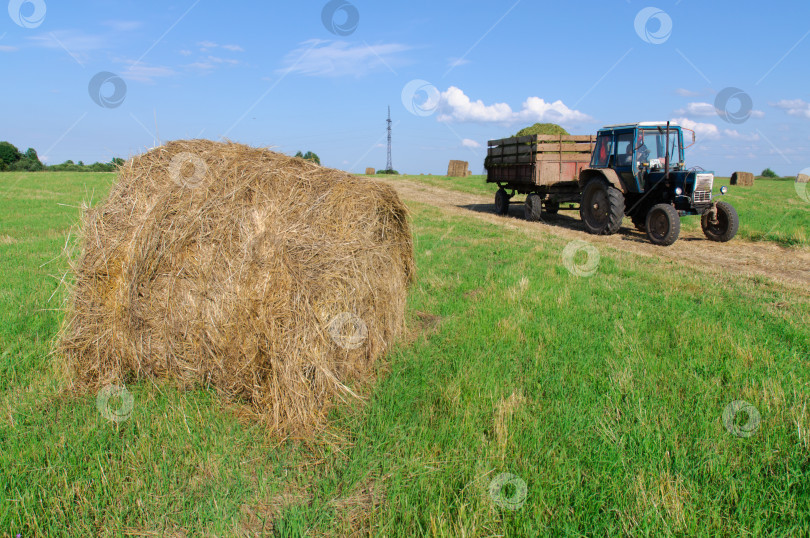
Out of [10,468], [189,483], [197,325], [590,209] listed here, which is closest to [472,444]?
[189,483]

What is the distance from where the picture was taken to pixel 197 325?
3498mm

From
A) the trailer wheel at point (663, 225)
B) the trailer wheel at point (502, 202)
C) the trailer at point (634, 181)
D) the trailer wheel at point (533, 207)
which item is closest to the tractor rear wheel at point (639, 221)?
the trailer at point (634, 181)

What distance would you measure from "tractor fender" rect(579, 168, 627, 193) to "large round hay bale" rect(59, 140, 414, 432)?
9.45 meters

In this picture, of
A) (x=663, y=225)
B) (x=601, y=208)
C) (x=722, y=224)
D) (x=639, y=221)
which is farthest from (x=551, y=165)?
(x=722, y=224)

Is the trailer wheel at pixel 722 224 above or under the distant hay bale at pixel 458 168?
under

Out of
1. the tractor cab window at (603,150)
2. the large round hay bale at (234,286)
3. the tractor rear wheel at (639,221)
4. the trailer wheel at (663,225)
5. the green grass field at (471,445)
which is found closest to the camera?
the green grass field at (471,445)

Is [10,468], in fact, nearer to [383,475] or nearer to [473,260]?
[383,475]

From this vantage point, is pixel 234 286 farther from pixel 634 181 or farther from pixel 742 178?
pixel 742 178

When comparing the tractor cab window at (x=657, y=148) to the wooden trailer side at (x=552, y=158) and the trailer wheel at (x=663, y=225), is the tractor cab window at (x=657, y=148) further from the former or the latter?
the wooden trailer side at (x=552, y=158)

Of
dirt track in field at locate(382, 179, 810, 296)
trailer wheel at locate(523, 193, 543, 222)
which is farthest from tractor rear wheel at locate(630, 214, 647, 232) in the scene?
trailer wheel at locate(523, 193, 543, 222)

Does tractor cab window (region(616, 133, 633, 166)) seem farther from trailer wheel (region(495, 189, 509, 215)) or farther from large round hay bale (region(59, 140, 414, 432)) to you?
large round hay bale (region(59, 140, 414, 432))

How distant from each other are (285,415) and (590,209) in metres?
11.8

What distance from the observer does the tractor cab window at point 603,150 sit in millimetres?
12320

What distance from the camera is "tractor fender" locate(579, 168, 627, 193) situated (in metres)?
11.7
